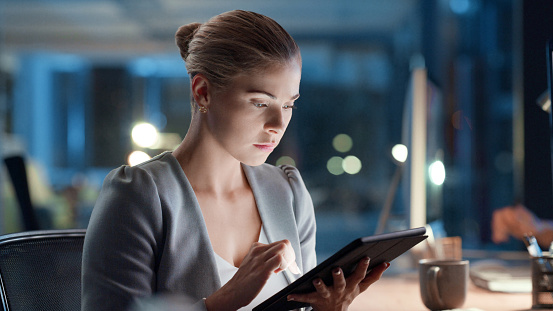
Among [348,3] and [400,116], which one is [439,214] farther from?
[348,3]

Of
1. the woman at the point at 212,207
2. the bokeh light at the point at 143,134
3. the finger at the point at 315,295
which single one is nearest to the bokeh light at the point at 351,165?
the bokeh light at the point at 143,134

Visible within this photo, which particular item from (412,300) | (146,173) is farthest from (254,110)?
(412,300)

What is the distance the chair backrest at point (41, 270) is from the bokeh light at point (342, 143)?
4.38m

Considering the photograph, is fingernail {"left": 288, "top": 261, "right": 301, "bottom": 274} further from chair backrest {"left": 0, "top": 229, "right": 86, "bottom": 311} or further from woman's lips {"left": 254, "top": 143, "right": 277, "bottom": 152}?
chair backrest {"left": 0, "top": 229, "right": 86, "bottom": 311}

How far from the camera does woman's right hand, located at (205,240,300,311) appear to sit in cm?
85

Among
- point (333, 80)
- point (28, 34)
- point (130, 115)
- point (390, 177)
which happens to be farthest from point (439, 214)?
point (28, 34)

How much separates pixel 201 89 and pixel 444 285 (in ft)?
2.20

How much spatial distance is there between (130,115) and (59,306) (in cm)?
466

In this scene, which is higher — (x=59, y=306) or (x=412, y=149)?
(x=412, y=149)

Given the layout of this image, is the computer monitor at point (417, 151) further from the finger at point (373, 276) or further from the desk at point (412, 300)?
the finger at point (373, 276)

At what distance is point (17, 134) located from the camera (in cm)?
555

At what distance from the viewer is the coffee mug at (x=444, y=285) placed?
3.92 ft

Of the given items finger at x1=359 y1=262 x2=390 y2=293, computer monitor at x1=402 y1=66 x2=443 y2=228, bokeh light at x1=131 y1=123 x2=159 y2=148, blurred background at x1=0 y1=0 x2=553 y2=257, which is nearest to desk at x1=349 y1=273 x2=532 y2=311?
computer monitor at x1=402 y1=66 x2=443 y2=228

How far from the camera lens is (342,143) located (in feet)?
18.1
